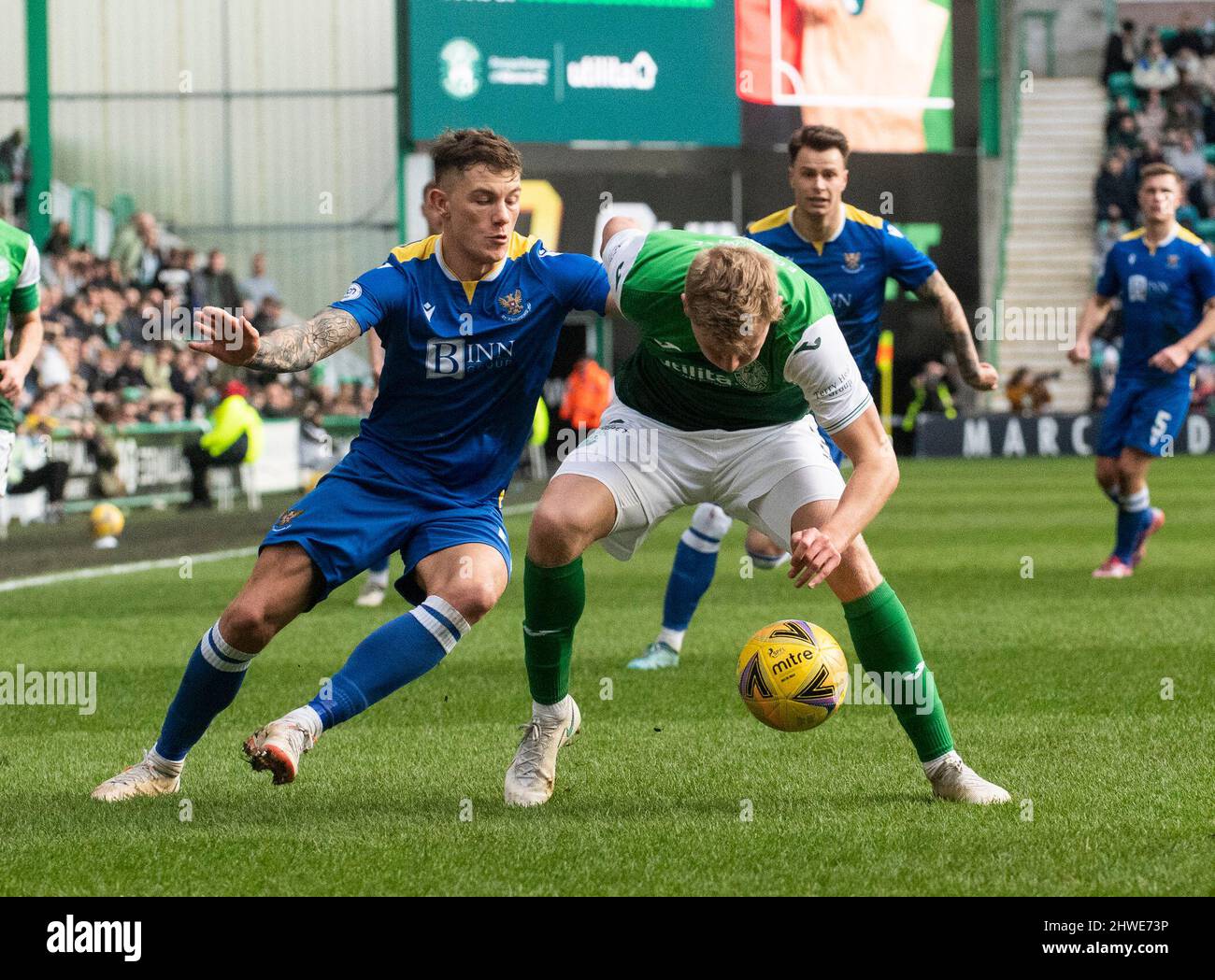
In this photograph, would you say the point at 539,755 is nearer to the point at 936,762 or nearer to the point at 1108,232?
the point at 936,762

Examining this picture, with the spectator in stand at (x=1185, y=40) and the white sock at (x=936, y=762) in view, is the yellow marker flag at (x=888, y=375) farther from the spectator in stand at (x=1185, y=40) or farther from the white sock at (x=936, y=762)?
the white sock at (x=936, y=762)

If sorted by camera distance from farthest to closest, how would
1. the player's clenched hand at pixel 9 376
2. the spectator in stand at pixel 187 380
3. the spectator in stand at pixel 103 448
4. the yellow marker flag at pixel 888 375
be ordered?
the yellow marker flag at pixel 888 375 < the spectator in stand at pixel 187 380 < the spectator in stand at pixel 103 448 < the player's clenched hand at pixel 9 376

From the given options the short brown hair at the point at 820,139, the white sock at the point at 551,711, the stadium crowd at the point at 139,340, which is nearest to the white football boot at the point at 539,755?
the white sock at the point at 551,711

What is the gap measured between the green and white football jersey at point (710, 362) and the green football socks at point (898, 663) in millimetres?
576

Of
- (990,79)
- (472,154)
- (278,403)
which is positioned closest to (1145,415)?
(472,154)

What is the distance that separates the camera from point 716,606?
34.2 ft

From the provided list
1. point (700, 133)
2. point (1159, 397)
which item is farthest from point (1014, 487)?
point (1159, 397)

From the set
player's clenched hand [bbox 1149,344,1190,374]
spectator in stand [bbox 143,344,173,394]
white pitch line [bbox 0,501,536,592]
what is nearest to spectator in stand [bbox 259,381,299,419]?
spectator in stand [bbox 143,344,173,394]

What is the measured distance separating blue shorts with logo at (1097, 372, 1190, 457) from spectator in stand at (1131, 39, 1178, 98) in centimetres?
2427

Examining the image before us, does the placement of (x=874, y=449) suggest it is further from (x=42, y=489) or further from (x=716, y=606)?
(x=42, y=489)

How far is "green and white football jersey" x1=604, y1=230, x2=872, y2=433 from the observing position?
4.74m

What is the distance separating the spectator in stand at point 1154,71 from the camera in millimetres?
33281

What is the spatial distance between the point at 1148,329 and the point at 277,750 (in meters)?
7.86

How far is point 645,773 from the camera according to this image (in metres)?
5.58
